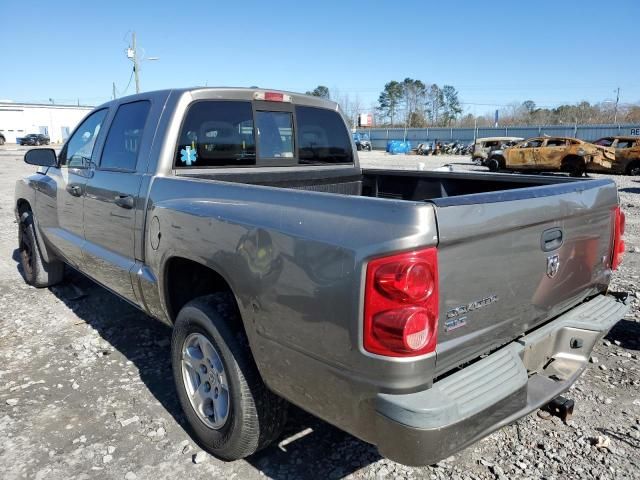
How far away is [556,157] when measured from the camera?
21266 millimetres

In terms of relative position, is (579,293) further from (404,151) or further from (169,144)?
(404,151)

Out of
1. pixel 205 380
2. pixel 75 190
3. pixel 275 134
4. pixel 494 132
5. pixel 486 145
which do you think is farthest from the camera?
pixel 494 132

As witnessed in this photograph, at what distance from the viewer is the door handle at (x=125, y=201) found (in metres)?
3.23

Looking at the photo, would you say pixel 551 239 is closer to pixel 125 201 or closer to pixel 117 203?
pixel 125 201

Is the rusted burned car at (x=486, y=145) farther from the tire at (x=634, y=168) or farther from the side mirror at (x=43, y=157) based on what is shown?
the side mirror at (x=43, y=157)

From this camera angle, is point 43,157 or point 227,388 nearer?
point 227,388

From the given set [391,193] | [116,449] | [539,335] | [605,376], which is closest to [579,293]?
[539,335]

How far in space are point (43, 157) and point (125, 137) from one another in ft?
5.40

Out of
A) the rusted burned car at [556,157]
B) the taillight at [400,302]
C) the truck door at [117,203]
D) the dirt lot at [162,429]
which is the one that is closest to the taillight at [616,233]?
the dirt lot at [162,429]

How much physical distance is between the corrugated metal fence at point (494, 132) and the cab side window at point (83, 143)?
3994cm

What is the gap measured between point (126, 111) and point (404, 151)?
46.0 m

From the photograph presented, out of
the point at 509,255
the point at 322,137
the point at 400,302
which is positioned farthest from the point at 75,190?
the point at 509,255

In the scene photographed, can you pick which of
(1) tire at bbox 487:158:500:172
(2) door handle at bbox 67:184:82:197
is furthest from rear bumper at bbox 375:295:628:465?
(1) tire at bbox 487:158:500:172

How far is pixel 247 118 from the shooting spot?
361 cm
